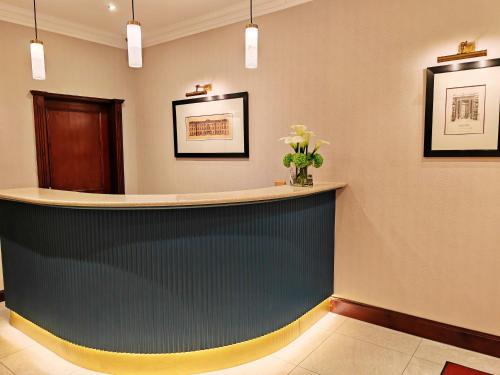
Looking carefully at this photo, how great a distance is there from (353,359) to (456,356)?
2.43ft

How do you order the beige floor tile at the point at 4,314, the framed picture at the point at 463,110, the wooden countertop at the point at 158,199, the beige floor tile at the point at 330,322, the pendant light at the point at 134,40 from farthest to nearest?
the beige floor tile at the point at 4,314 < the beige floor tile at the point at 330,322 < the framed picture at the point at 463,110 < the pendant light at the point at 134,40 < the wooden countertop at the point at 158,199

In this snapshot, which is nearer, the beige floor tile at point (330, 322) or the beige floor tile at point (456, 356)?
the beige floor tile at point (456, 356)

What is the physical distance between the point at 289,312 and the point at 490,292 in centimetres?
146

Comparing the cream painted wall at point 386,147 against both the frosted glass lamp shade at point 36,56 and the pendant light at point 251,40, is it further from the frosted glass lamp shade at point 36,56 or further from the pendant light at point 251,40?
the frosted glass lamp shade at point 36,56

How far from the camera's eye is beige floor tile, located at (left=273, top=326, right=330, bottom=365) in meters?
2.65

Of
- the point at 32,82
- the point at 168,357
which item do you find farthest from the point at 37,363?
the point at 32,82

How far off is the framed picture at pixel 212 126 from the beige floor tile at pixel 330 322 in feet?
5.72

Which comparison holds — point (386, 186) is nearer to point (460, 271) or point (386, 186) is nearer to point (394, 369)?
point (460, 271)

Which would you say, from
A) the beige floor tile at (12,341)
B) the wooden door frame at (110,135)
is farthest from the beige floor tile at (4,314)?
the wooden door frame at (110,135)

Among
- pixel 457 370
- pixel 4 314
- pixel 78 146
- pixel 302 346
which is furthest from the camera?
pixel 78 146

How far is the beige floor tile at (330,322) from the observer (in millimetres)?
3100

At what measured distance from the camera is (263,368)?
8.24ft

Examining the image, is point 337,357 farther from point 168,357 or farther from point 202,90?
point 202,90

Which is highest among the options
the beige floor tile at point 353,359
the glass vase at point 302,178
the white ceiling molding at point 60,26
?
the white ceiling molding at point 60,26
